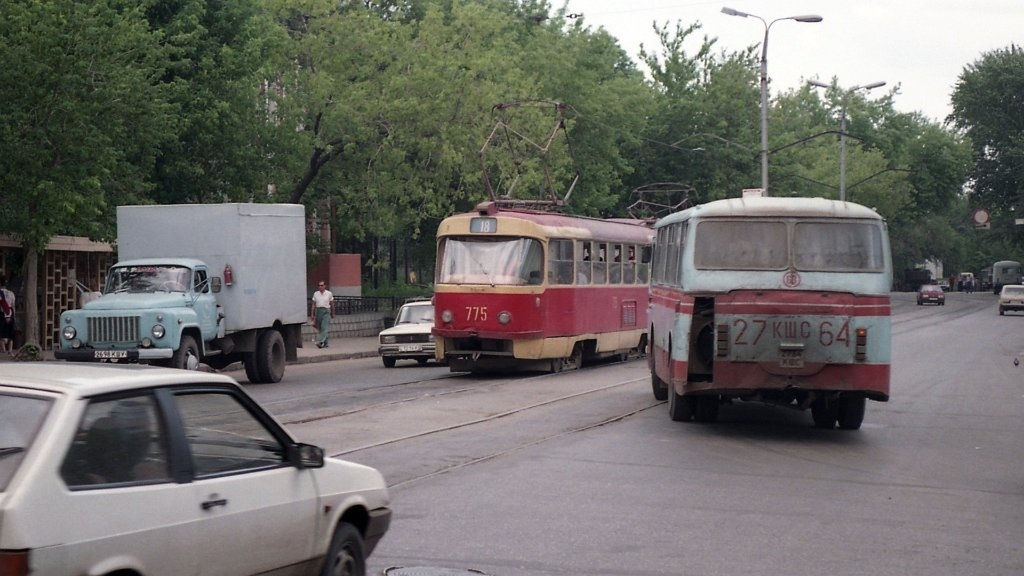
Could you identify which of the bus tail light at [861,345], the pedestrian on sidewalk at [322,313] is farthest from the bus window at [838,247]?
the pedestrian on sidewalk at [322,313]

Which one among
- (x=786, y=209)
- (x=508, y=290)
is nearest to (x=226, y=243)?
(x=508, y=290)

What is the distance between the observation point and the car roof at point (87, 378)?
18.3ft

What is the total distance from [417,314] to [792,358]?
1753 cm

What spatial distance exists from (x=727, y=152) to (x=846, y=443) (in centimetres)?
5683

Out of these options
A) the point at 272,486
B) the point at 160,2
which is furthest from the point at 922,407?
the point at 160,2

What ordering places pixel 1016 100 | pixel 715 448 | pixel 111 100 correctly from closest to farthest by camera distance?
pixel 715 448 < pixel 111 100 < pixel 1016 100

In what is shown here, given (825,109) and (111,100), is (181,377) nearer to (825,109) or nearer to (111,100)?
(111,100)

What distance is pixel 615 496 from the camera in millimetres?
11305

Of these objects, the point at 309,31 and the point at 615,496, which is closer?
the point at 615,496

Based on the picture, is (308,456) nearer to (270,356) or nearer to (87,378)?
(87,378)

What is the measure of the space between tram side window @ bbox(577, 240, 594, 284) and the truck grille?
9.10 metres

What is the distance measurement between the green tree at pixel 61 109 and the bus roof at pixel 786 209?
47.1 feet

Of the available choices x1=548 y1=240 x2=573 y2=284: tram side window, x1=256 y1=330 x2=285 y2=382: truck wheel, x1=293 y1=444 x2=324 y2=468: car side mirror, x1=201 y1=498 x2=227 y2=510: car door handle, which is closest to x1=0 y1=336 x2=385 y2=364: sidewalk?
x1=256 y1=330 x2=285 y2=382: truck wheel

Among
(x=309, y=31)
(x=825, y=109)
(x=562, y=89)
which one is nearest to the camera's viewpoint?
(x=309, y=31)
